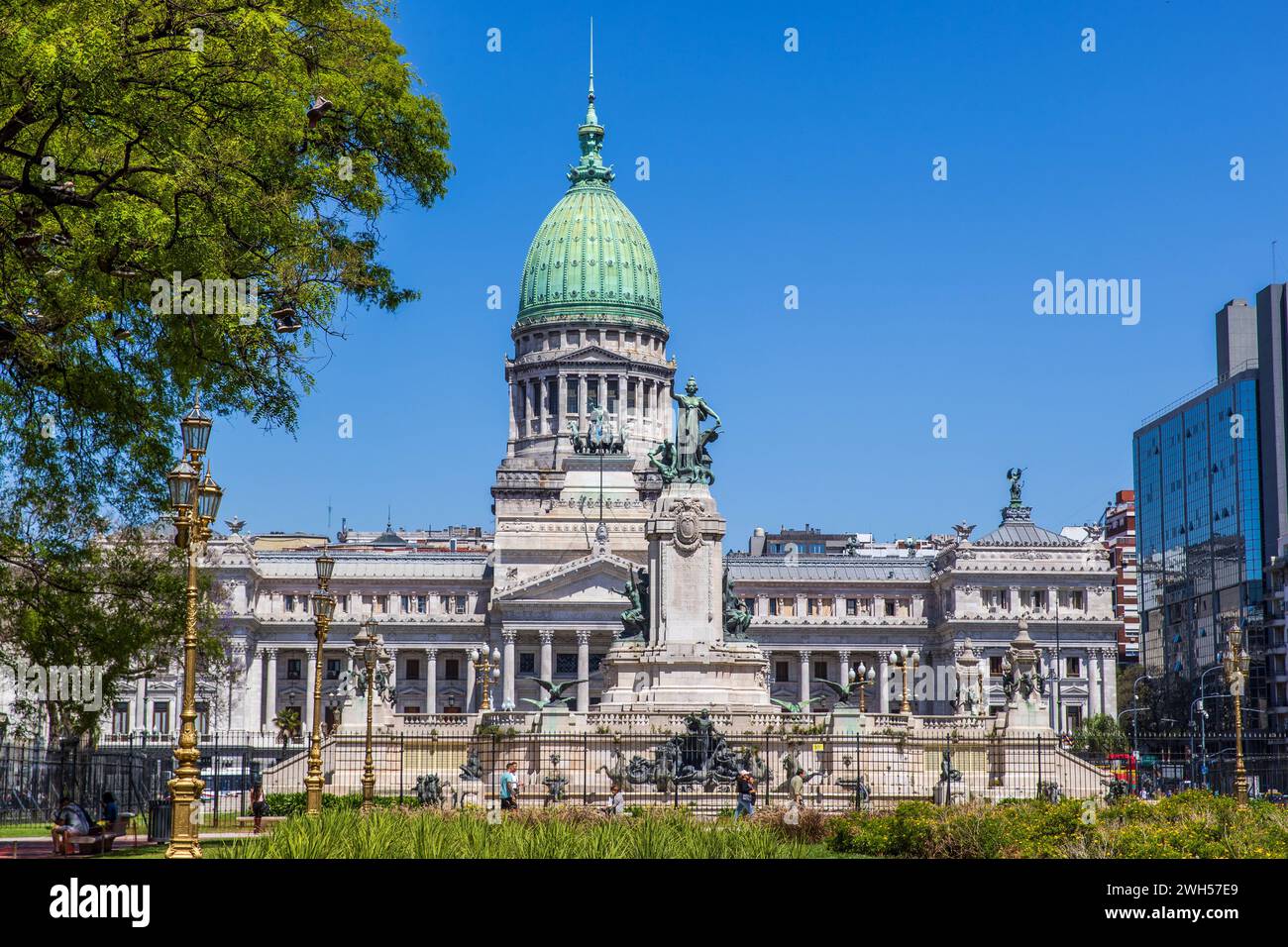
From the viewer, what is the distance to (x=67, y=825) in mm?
32625

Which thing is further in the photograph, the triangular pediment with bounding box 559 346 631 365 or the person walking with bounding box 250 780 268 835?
the triangular pediment with bounding box 559 346 631 365

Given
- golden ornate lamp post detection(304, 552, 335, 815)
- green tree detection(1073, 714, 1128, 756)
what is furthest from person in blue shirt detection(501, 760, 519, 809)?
green tree detection(1073, 714, 1128, 756)

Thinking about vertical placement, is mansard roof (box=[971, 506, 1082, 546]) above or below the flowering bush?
above

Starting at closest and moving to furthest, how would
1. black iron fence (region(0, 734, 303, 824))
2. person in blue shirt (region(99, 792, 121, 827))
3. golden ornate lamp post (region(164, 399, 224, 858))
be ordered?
1. golden ornate lamp post (region(164, 399, 224, 858))
2. person in blue shirt (region(99, 792, 121, 827))
3. black iron fence (region(0, 734, 303, 824))

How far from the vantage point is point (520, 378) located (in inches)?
6737

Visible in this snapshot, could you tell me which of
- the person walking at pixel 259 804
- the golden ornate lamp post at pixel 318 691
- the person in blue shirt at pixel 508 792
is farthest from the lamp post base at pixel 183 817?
the person walking at pixel 259 804

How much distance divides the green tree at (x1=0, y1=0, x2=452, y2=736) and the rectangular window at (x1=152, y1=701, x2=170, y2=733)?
3620 inches

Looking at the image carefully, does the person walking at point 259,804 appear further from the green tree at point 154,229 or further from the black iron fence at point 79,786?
the green tree at point 154,229

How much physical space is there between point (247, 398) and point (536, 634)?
98858 mm

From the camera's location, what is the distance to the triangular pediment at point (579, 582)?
126m

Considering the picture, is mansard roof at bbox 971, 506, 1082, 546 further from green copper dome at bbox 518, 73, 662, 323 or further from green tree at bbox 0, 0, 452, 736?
green tree at bbox 0, 0, 452, 736

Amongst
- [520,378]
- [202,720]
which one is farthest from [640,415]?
[202,720]

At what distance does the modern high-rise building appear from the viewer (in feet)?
435
